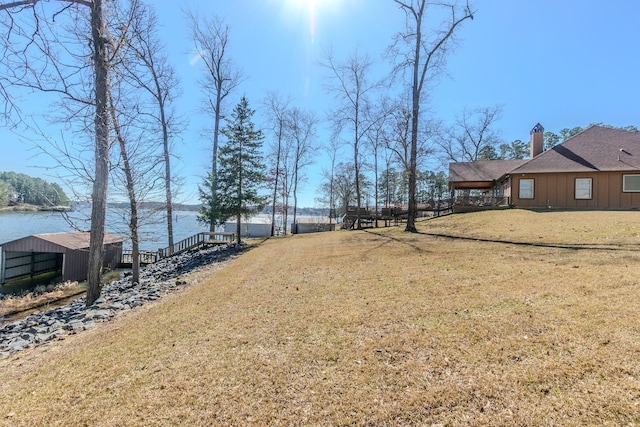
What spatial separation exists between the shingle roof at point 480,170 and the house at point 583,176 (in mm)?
2689

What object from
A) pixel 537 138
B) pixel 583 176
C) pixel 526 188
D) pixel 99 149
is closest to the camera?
pixel 99 149

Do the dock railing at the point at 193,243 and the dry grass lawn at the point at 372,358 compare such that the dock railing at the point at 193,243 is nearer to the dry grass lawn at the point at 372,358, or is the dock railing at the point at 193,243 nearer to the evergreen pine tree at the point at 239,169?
the evergreen pine tree at the point at 239,169

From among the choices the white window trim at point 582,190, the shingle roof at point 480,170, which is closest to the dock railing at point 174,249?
the shingle roof at point 480,170

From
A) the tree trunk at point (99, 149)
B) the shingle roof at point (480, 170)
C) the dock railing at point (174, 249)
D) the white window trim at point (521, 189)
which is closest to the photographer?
the tree trunk at point (99, 149)

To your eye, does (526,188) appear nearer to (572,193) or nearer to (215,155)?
(572,193)

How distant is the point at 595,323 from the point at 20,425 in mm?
5848

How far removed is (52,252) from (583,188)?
104 ft

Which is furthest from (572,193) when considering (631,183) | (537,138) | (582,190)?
(537,138)

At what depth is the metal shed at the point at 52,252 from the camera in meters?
16.7

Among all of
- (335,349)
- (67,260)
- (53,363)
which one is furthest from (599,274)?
(67,260)

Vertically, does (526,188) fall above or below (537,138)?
below

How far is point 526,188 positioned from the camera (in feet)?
61.2

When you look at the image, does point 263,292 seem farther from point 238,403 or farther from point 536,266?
point 536,266

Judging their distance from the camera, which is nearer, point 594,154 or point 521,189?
point 594,154
